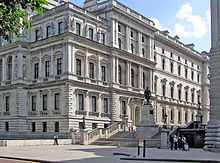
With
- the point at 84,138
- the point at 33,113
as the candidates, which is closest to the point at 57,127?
the point at 33,113

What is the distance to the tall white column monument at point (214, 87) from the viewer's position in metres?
32.3

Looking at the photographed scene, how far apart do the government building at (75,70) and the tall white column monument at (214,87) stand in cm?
2375

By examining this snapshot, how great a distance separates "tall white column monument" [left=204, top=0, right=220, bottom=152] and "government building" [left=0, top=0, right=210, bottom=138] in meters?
23.7

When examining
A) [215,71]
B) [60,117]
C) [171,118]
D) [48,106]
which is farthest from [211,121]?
[171,118]

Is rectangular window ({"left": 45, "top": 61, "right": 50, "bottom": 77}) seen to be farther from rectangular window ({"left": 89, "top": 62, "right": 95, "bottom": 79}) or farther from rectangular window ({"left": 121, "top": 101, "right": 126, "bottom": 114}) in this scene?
rectangular window ({"left": 121, "top": 101, "right": 126, "bottom": 114})

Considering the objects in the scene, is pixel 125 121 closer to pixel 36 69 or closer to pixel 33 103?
pixel 33 103

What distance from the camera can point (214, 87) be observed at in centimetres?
3381

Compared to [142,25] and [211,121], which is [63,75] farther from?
[211,121]

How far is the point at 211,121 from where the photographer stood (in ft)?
109

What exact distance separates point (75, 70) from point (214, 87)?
89.1ft

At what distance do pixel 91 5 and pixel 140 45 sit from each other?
11.6 meters

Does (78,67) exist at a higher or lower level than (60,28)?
lower

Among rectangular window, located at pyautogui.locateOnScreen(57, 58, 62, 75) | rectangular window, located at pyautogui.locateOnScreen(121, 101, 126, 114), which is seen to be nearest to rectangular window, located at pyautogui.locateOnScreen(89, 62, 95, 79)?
rectangular window, located at pyautogui.locateOnScreen(57, 58, 62, 75)

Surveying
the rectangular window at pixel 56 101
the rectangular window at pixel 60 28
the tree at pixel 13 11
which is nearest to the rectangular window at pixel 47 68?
the rectangular window at pixel 56 101
